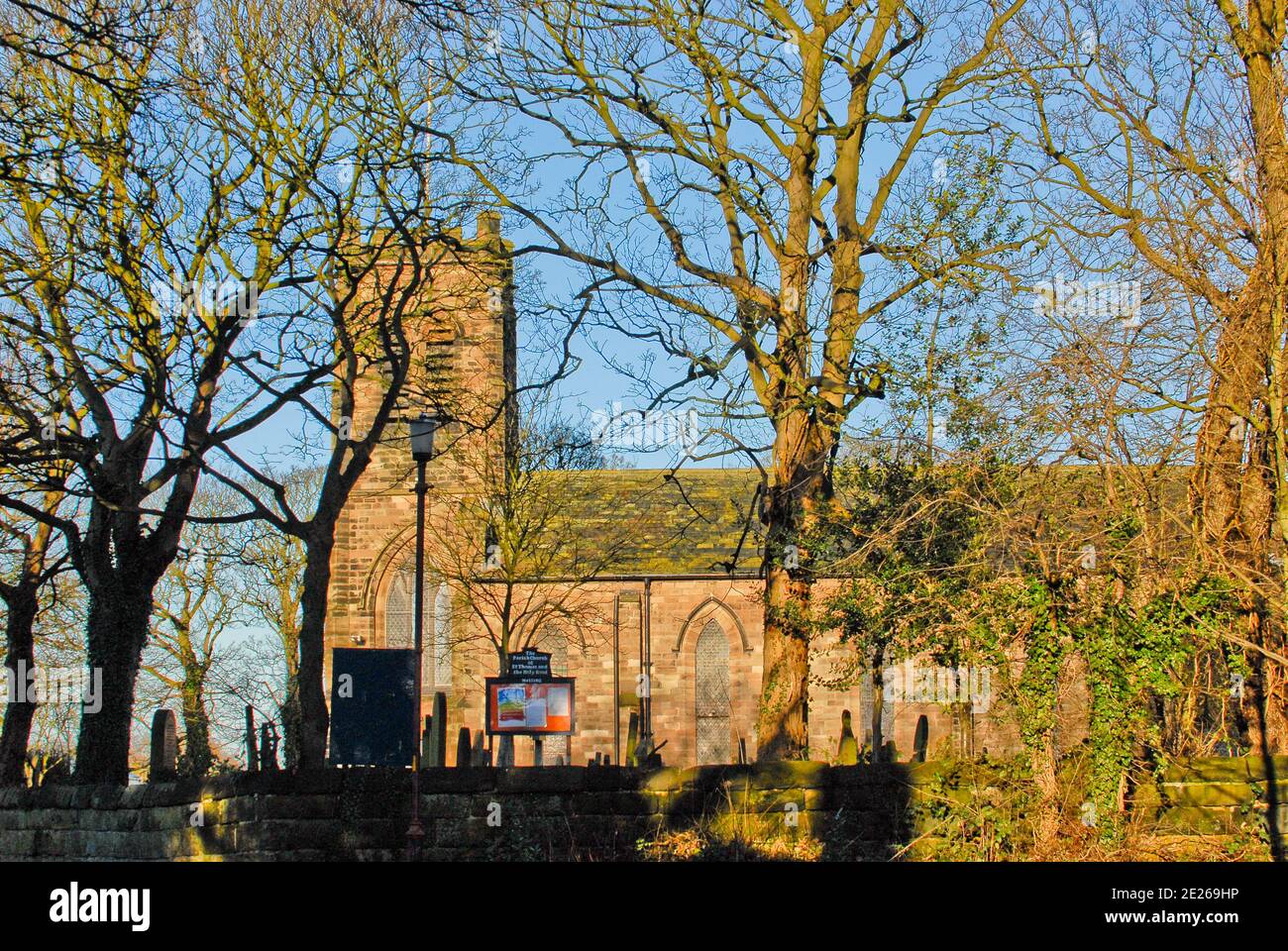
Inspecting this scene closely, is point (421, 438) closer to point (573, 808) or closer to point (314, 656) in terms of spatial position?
point (314, 656)

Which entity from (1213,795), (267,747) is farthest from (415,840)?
(267,747)

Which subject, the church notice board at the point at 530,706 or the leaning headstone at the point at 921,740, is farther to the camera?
the leaning headstone at the point at 921,740

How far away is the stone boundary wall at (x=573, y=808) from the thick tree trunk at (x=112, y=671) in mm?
5145

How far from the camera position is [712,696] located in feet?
124

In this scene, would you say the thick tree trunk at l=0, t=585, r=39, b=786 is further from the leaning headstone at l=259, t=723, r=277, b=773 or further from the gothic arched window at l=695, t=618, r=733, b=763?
the gothic arched window at l=695, t=618, r=733, b=763

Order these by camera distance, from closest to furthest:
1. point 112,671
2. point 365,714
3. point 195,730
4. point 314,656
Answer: point 314,656 → point 112,671 → point 365,714 → point 195,730

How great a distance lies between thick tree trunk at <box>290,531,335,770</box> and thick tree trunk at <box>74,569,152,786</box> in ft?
8.66

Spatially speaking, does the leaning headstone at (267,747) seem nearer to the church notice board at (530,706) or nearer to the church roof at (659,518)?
the church notice board at (530,706)

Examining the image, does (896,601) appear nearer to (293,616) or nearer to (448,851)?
(448,851)

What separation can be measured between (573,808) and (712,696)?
25.9 m

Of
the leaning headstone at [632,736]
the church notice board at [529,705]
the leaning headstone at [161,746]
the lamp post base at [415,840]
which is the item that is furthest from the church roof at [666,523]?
the lamp post base at [415,840]

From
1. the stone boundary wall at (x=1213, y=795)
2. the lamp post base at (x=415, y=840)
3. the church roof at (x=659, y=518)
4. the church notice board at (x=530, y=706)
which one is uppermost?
the church roof at (x=659, y=518)

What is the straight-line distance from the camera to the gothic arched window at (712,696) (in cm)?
3750

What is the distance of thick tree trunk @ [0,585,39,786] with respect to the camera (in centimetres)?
2036
